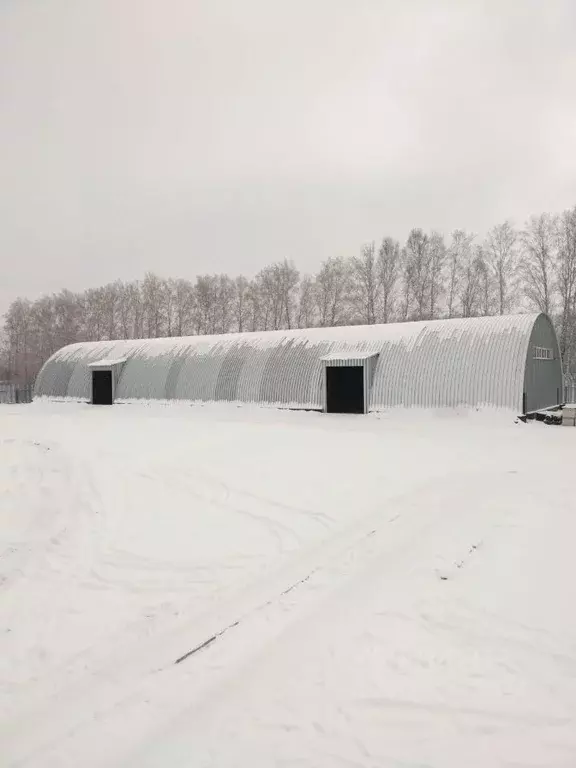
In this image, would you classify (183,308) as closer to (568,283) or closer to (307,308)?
(307,308)

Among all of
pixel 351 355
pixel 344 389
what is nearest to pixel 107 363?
pixel 344 389

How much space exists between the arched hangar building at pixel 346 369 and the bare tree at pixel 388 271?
26778mm

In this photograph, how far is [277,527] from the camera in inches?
308

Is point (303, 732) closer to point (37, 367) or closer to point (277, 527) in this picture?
point (277, 527)

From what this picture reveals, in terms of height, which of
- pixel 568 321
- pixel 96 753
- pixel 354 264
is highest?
pixel 354 264

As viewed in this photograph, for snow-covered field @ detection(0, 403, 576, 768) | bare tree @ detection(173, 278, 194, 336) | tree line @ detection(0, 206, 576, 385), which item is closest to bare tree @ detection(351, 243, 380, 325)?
tree line @ detection(0, 206, 576, 385)

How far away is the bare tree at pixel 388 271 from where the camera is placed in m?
53.3

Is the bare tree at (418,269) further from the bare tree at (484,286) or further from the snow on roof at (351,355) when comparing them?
the snow on roof at (351,355)

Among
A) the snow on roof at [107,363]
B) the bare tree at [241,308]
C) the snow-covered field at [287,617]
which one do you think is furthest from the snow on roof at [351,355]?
the bare tree at [241,308]

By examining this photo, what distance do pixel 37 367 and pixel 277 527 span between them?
65.9 m

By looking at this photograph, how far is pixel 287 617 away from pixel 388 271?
5208 cm

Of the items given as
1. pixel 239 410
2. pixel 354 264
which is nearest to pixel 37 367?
pixel 354 264

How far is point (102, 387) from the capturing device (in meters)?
32.8

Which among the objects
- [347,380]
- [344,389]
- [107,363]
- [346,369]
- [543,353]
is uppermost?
[543,353]
